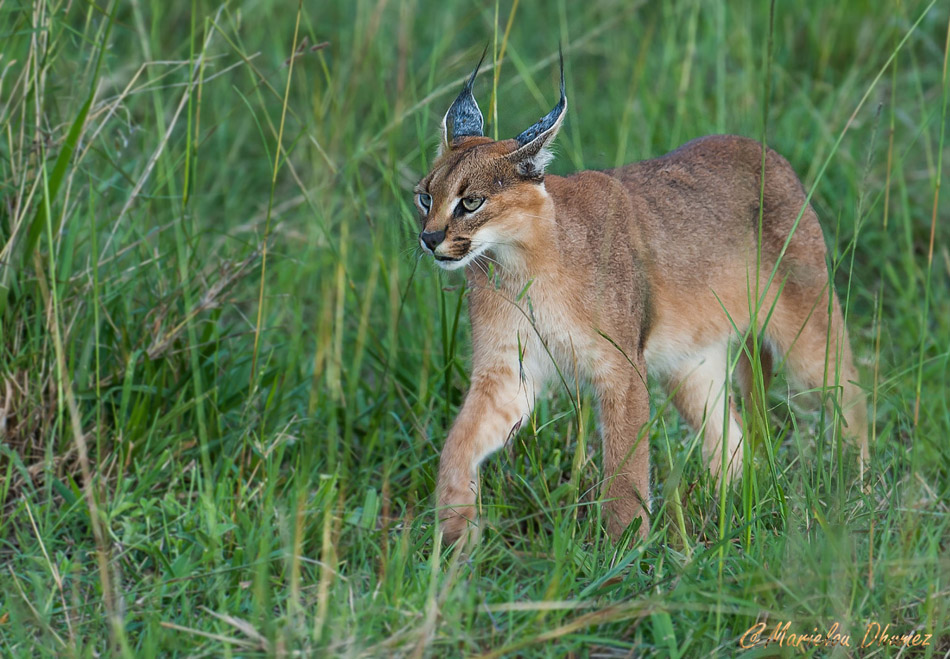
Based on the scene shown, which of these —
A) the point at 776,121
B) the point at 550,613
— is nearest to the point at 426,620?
the point at 550,613

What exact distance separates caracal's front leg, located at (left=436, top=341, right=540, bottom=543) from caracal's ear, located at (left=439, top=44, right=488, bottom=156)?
784mm

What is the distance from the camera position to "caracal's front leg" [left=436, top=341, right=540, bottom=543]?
373 cm

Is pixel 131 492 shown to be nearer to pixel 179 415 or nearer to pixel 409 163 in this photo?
pixel 179 415

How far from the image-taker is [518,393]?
392cm

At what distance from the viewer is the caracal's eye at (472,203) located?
3.65 m

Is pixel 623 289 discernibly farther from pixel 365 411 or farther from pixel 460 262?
pixel 365 411

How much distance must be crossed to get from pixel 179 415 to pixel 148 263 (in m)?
0.63

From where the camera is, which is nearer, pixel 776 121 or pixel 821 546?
pixel 821 546

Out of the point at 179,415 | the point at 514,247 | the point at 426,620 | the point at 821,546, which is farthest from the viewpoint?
the point at 179,415

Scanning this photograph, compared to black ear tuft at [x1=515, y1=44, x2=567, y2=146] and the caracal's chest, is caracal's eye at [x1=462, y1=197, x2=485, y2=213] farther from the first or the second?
the caracal's chest

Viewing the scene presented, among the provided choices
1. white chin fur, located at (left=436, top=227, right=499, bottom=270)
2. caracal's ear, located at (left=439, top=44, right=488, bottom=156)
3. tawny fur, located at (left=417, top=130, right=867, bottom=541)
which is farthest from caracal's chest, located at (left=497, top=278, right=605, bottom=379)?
caracal's ear, located at (left=439, top=44, right=488, bottom=156)

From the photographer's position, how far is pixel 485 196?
3.66 meters
